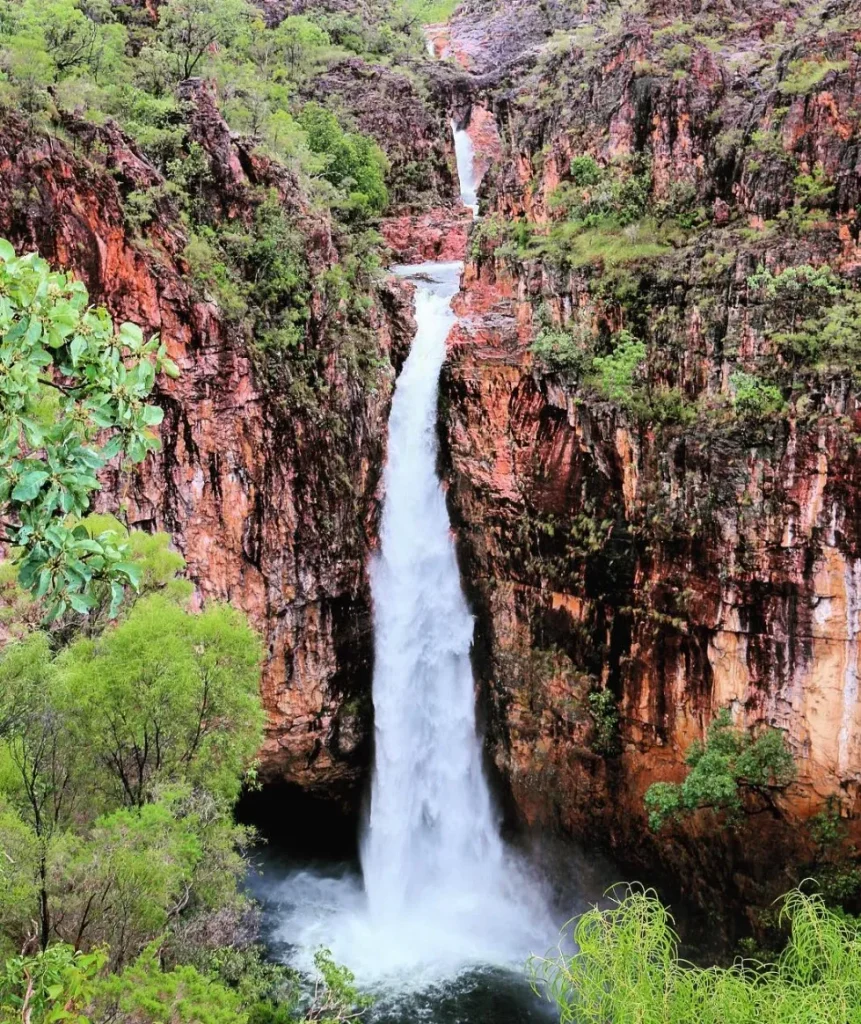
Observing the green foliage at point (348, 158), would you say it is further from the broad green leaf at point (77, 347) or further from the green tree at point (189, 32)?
the broad green leaf at point (77, 347)

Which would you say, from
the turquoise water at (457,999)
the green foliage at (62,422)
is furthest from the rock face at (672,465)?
the green foliage at (62,422)

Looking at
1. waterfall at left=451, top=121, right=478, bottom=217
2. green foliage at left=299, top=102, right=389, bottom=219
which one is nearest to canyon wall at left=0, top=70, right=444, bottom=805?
green foliage at left=299, top=102, right=389, bottom=219

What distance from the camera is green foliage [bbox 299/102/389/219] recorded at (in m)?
28.4

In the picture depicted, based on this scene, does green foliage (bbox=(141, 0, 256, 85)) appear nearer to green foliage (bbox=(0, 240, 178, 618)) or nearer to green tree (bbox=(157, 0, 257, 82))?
green tree (bbox=(157, 0, 257, 82))

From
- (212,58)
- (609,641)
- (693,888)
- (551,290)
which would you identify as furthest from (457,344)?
(212,58)

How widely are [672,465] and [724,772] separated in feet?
20.4

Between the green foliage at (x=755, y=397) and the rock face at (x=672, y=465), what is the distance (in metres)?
→ 0.14

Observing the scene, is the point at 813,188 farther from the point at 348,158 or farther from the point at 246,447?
the point at 348,158

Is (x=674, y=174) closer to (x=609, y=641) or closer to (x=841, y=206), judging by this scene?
(x=841, y=206)

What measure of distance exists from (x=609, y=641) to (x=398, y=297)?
11.7 m

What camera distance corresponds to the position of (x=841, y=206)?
15672 mm

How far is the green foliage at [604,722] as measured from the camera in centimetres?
1727

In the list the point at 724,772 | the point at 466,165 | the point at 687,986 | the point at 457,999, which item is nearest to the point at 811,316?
the point at 724,772

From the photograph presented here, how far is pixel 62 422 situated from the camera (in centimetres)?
352
